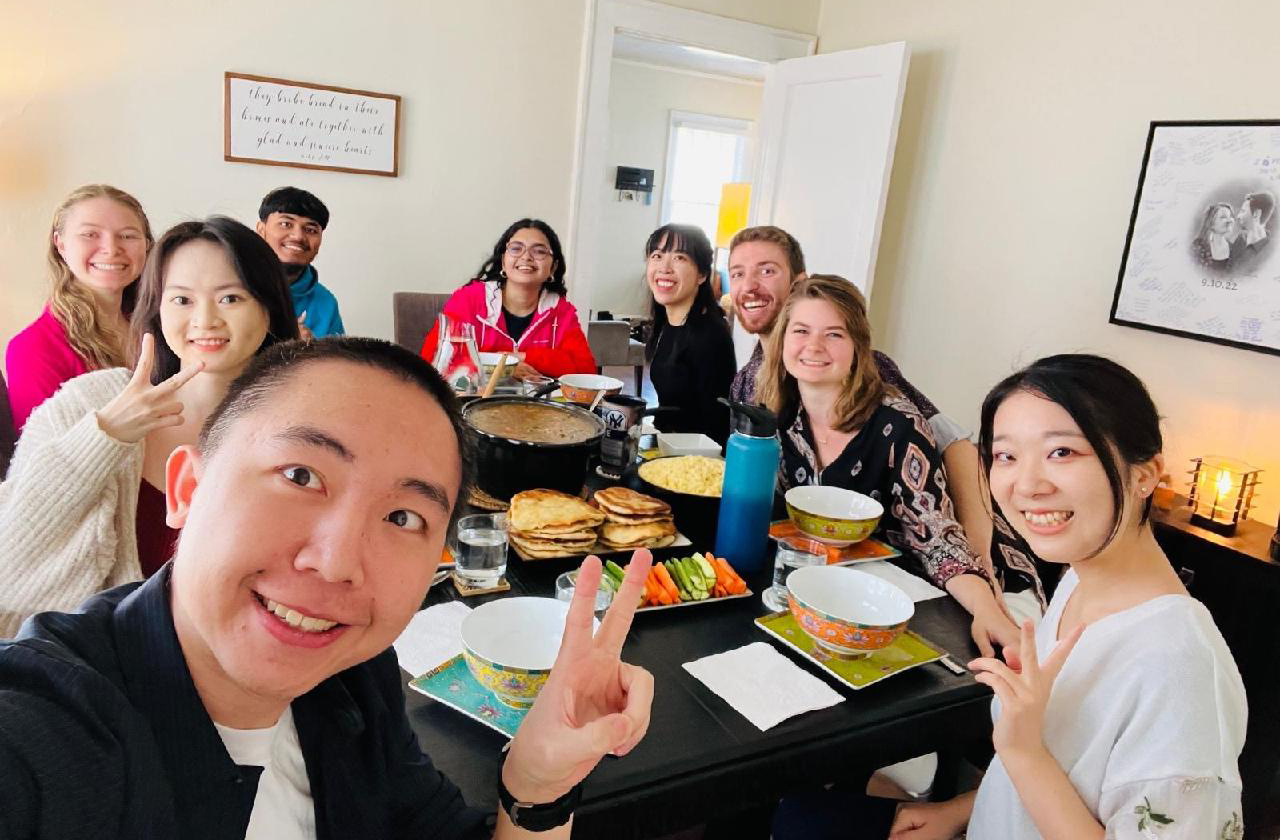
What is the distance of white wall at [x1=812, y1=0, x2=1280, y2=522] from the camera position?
8.63 ft

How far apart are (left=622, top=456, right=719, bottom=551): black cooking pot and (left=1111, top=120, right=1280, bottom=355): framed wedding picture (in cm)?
204

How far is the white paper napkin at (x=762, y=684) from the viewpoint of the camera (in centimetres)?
112

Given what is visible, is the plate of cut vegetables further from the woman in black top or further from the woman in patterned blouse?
the woman in black top

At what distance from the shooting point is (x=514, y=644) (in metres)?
1.10

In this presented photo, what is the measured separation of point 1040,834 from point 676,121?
7.83 meters

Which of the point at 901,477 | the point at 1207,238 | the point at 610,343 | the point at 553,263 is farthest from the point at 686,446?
the point at 610,343

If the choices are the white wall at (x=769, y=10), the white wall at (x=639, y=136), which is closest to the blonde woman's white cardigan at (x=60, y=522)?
the white wall at (x=769, y=10)

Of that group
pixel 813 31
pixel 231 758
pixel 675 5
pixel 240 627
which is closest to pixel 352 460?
pixel 240 627

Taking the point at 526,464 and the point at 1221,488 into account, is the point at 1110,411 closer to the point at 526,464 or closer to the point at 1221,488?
the point at 526,464

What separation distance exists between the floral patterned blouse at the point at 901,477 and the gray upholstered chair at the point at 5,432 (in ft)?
6.45

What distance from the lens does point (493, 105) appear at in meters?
3.79

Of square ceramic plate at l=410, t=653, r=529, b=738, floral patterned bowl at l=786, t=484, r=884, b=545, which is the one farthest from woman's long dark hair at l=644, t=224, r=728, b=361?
square ceramic plate at l=410, t=653, r=529, b=738

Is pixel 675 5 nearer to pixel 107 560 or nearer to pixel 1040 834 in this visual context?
pixel 107 560

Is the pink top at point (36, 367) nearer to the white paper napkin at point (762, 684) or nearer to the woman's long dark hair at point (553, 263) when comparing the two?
the woman's long dark hair at point (553, 263)
